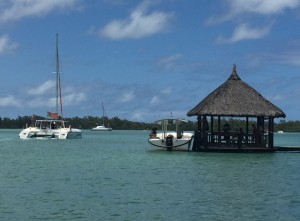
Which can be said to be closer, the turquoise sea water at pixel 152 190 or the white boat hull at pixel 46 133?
the turquoise sea water at pixel 152 190

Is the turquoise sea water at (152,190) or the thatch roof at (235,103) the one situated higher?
the thatch roof at (235,103)

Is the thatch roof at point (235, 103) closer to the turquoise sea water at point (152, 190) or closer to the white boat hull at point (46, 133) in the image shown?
the turquoise sea water at point (152, 190)

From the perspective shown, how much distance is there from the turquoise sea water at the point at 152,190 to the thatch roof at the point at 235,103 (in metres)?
4.78

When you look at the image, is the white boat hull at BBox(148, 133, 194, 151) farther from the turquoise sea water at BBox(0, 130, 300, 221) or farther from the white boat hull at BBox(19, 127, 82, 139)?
the white boat hull at BBox(19, 127, 82, 139)

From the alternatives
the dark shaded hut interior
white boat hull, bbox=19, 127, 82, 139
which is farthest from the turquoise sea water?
white boat hull, bbox=19, 127, 82, 139

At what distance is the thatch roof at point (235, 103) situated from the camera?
132 feet

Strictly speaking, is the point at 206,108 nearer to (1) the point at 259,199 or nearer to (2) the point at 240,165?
(2) the point at 240,165

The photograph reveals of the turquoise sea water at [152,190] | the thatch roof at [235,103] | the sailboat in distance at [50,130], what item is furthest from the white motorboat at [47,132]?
the turquoise sea water at [152,190]

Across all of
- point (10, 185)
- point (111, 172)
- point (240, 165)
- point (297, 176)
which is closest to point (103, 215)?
point (10, 185)

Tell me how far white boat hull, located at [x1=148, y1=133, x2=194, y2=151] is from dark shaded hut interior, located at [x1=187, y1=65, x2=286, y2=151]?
165 centimetres

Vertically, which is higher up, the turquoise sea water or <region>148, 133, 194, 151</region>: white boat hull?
<region>148, 133, 194, 151</region>: white boat hull

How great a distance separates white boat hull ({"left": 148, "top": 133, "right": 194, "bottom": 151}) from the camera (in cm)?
4378

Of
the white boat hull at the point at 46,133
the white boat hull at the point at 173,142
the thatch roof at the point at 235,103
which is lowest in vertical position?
the white boat hull at the point at 173,142

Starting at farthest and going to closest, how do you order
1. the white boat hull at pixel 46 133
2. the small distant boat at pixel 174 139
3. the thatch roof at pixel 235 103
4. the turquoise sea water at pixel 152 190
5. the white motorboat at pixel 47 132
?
1. the white motorboat at pixel 47 132
2. the white boat hull at pixel 46 133
3. the small distant boat at pixel 174 139
4. the thatch roof at pixel 235 103
5. the turquoise sea water at pixel 152 190
